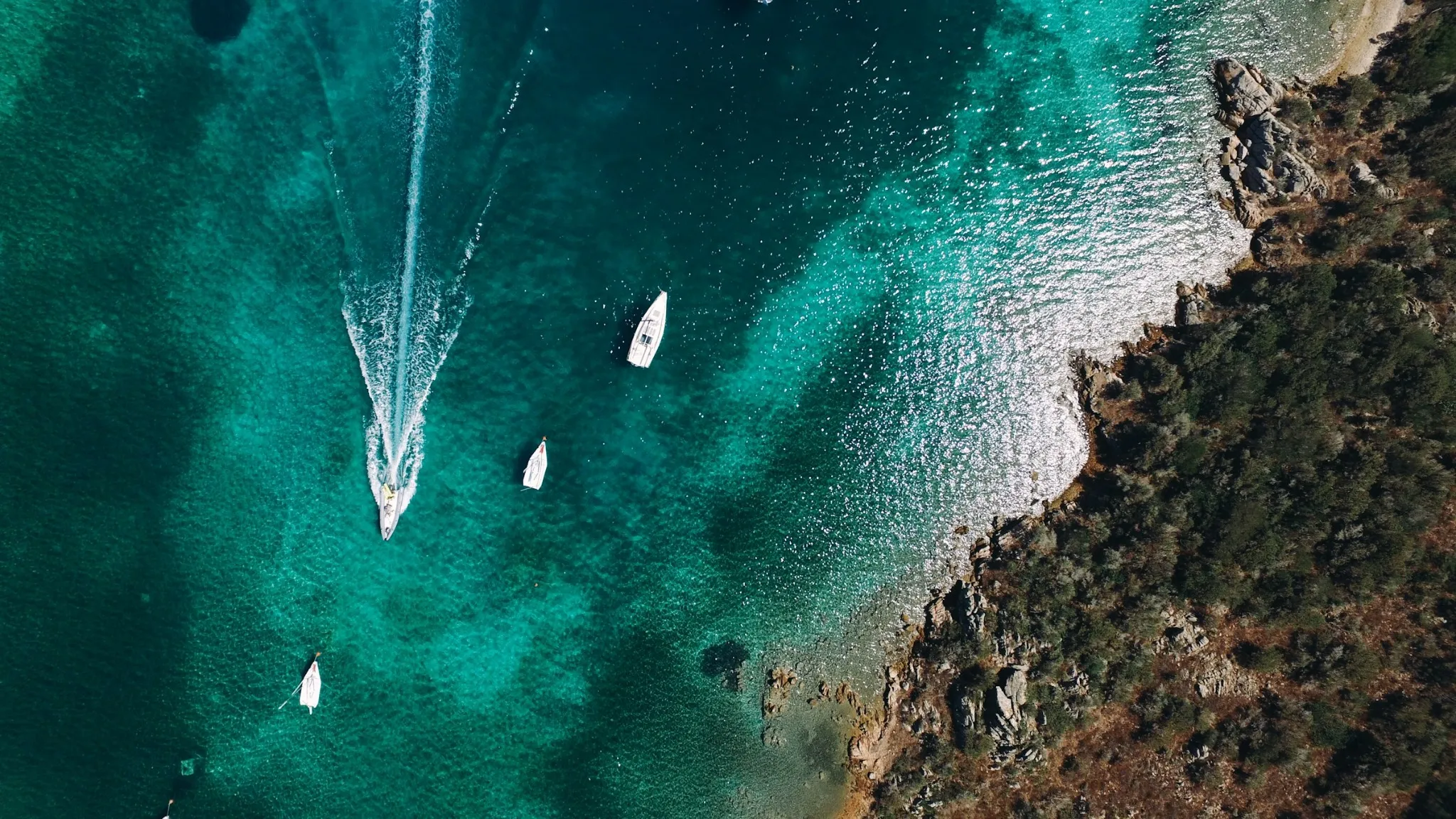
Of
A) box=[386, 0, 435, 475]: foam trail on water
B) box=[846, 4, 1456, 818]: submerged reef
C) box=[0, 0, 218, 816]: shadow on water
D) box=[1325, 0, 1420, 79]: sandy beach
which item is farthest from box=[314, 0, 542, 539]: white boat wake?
box=[1325, 0, 1420, 79]: sandy beach

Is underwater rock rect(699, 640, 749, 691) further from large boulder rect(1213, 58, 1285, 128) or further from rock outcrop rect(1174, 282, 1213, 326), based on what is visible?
large boulder rect(1213, 58, 1285, 128)

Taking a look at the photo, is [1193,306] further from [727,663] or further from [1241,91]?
[727,663]

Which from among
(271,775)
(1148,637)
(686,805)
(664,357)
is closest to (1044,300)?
(1148,637)

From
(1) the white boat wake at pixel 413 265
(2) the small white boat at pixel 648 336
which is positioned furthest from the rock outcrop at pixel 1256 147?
(1) the white boat wake at pixel 413 265

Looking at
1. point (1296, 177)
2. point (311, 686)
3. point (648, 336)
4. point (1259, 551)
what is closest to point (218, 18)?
point (648, 336)

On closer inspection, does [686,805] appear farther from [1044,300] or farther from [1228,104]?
[1228,104]
